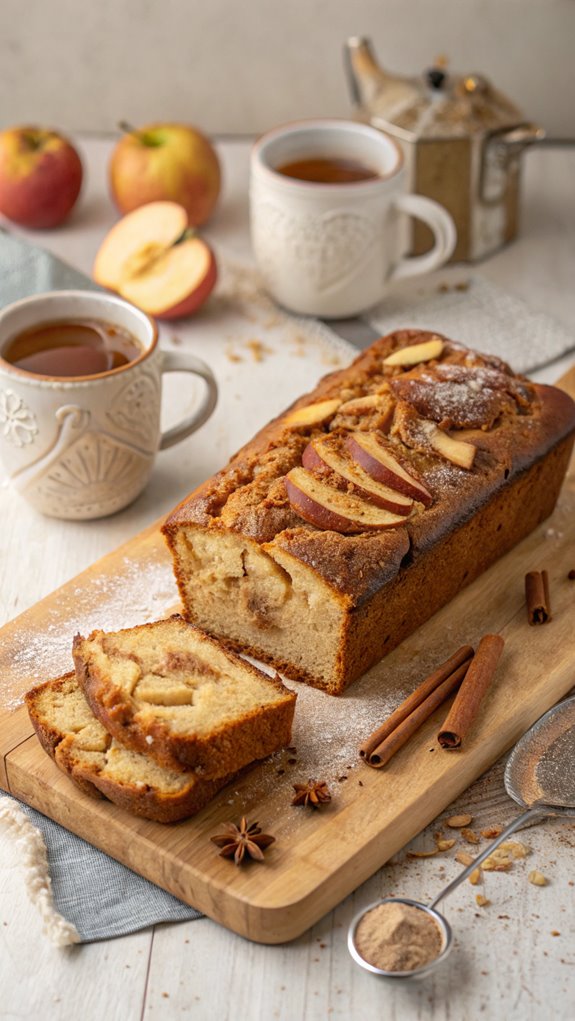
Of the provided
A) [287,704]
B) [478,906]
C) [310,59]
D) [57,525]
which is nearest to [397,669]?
[287,704]

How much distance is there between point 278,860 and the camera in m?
A: 2.40

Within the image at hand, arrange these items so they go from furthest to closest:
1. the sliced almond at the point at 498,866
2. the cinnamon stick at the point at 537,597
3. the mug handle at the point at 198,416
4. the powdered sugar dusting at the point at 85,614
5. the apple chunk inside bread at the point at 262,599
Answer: the mug handle at the point at 198,416, the cinnamon stick at the point at 537,597, the powdered sugar dusting at the point at 85,614, the apple chunk inside bread at the point at 262,599, the sliced almond at the point at 498,866

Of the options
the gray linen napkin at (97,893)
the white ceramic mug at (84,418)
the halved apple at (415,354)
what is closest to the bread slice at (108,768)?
the gray linen napkin at (97,893)

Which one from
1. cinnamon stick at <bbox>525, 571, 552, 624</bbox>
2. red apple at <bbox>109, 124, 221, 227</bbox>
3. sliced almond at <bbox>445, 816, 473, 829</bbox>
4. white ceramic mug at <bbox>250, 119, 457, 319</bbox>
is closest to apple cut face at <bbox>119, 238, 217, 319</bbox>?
white ceramic mug at <bbox>250, 119, 457, 319</bbox>

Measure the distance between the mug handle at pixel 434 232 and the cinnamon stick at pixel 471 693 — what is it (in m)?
1.68

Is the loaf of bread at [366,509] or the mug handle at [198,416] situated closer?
the loaf of bread at [366,509]

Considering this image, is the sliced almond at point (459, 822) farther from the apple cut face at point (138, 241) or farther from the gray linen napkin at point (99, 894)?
the apple cut face at point (138, 241)

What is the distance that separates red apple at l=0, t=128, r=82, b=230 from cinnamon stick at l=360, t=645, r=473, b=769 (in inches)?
99.9

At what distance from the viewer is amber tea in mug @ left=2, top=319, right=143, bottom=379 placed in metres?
3.25

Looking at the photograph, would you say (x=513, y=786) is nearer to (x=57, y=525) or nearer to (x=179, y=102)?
(x=57, y=525)

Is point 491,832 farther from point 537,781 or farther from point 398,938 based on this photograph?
point 398,938

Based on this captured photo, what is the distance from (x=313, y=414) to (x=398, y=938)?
1377 mm

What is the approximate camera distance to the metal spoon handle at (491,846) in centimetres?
232

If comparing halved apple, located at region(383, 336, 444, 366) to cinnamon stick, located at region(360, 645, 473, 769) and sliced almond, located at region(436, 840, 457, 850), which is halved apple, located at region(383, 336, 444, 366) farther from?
sliced almond, located at region(436, 840, 457, 850)
